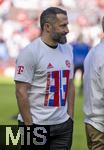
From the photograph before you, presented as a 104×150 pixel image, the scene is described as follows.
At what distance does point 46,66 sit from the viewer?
5949mm

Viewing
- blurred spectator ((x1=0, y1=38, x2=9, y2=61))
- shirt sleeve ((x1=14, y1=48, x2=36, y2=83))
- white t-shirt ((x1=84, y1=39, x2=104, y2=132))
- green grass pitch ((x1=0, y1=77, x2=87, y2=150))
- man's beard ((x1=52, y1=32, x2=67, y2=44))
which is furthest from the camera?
blurred spectator ((x1=0, y1=38, x2=9, y2=61))

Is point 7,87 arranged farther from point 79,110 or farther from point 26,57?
point 26,57

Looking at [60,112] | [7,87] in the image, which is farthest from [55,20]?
[7,87]

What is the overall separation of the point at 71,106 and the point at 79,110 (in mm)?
8552

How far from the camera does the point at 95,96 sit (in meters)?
5.78

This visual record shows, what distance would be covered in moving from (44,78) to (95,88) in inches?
19.1

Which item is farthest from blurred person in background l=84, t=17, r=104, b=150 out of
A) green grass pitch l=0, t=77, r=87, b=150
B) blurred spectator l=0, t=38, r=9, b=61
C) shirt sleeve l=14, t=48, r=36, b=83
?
blurred spectator l=0, t=38, r=9, b=61

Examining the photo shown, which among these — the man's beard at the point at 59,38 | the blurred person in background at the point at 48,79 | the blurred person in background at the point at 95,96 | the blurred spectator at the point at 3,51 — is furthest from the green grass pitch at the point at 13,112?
the man's beard at the point at 59,38

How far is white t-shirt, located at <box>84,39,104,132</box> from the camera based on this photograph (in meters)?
5.71

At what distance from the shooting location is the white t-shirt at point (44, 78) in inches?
232

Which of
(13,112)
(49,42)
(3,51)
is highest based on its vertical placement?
(3,51)

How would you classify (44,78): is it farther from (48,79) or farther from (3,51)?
(3,51)

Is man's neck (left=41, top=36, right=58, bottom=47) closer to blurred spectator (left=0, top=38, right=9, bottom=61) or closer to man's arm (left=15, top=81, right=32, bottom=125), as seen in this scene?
man's arm (left=15, top=81, right=32, bottom=125)

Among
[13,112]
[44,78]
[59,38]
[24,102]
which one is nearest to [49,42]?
[59,38]
